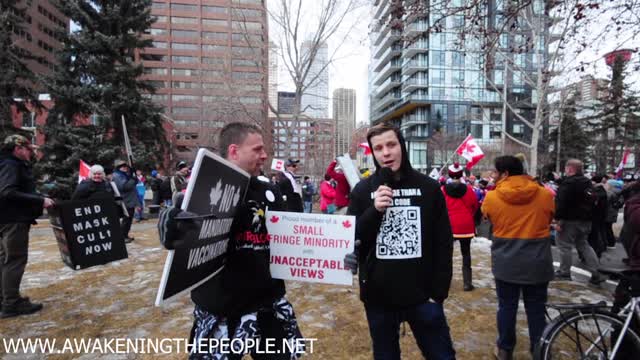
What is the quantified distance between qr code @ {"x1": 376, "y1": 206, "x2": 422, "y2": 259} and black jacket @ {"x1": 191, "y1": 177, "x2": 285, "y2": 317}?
758 mm

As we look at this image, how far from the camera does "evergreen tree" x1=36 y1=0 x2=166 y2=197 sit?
1853 cm

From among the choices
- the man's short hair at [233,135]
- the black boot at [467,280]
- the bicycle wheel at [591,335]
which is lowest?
the black boot at [467,280]

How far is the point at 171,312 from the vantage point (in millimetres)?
4945

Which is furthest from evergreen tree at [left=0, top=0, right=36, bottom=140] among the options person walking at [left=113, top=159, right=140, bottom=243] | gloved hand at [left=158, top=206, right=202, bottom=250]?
gloved hand at [left=158, top=206, right=202, bottom=250]

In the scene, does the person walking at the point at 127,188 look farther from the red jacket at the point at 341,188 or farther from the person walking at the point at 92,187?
the red jacket at the point at 341,188

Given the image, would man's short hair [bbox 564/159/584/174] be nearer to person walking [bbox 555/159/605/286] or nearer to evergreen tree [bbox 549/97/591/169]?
person walking [bbox 555/159/605/286]

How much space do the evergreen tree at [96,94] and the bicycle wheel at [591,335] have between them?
66.4ft

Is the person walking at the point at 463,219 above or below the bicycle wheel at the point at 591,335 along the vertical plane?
above

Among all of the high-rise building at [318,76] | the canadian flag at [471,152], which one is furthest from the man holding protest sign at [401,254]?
the high-rise building at [318,76]

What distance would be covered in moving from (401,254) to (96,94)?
21.9 metres

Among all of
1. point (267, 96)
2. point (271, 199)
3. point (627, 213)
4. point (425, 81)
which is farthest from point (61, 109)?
point (425, 81)

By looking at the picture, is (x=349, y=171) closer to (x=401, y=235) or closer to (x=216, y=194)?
(x=401, y=235)

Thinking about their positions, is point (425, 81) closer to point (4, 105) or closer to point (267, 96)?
point (267, 96)

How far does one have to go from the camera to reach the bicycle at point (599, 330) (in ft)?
9.73
